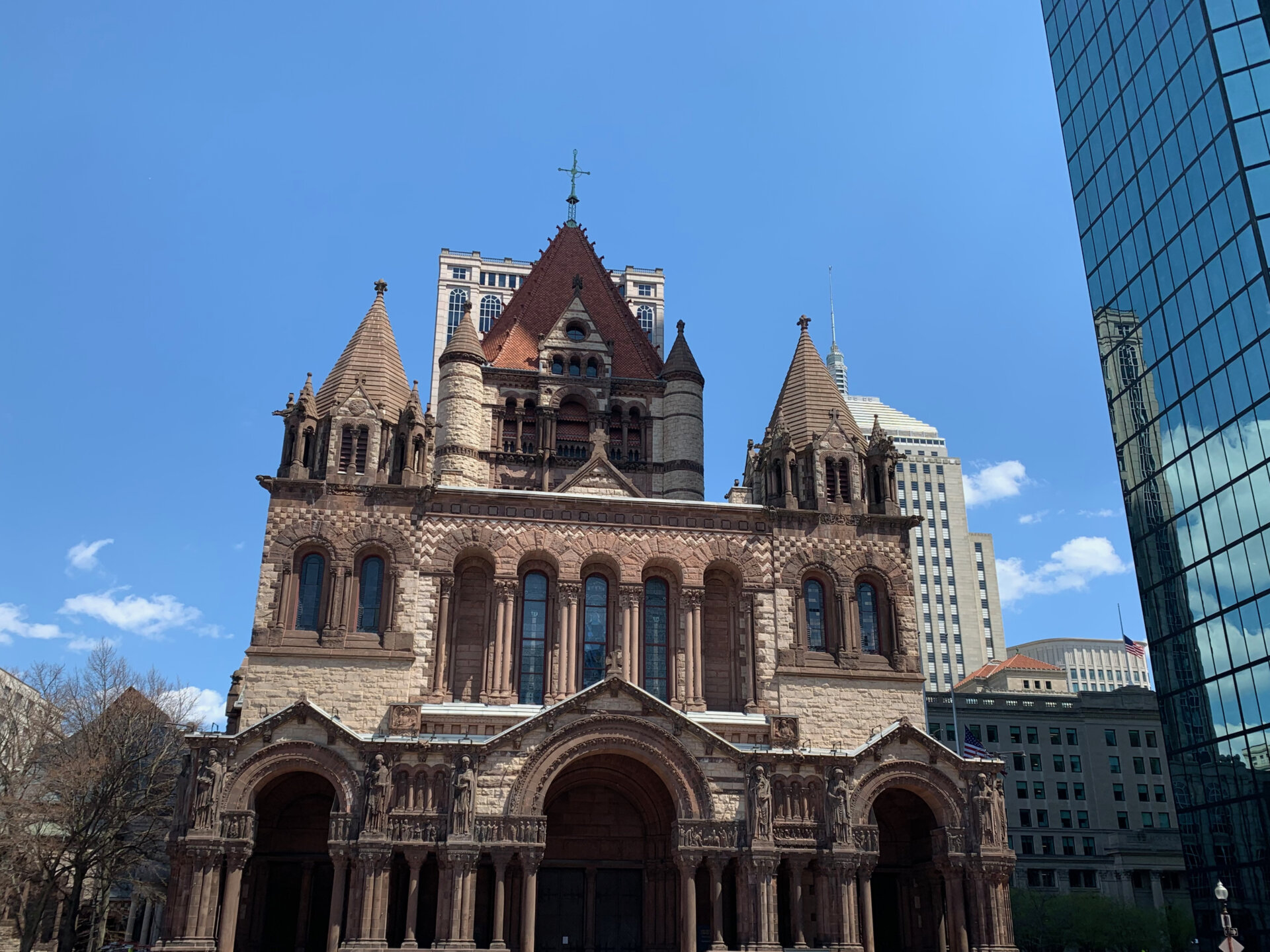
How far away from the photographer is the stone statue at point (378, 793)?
1195 inches

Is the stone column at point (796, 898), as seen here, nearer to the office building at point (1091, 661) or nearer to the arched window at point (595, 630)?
the arched window at point (595, 630)

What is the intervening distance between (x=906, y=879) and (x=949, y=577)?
302 ft

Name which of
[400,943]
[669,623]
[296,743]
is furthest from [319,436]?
[400,943]

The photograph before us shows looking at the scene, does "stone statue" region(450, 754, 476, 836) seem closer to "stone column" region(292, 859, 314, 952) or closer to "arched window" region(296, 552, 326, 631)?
"stone column" region(292, 859, 314, 952)

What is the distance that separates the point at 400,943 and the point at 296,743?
20.2ft

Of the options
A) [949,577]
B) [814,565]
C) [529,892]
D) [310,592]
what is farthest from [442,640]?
[949,577]

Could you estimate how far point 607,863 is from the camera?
34.3m

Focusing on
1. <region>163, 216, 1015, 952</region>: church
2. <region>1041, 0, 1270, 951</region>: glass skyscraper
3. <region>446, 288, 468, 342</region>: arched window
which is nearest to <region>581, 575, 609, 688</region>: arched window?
<region>163, 216, 1015, 952</region>: church

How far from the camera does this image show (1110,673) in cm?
13250

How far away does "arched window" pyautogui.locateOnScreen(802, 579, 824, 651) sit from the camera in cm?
3762

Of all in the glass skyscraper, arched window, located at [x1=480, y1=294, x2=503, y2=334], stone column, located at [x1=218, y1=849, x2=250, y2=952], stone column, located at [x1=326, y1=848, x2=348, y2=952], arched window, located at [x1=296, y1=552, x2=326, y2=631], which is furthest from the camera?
arched window, located at [x1=480, y1=294, x2=503, y2=334]

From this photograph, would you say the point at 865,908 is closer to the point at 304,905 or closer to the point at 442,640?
the point at 442,640

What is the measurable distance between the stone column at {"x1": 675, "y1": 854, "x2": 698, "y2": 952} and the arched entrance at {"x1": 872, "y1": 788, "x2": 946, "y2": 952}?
6.80m

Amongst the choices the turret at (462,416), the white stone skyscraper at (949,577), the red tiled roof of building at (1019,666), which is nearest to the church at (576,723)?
the turret at (462,416)
